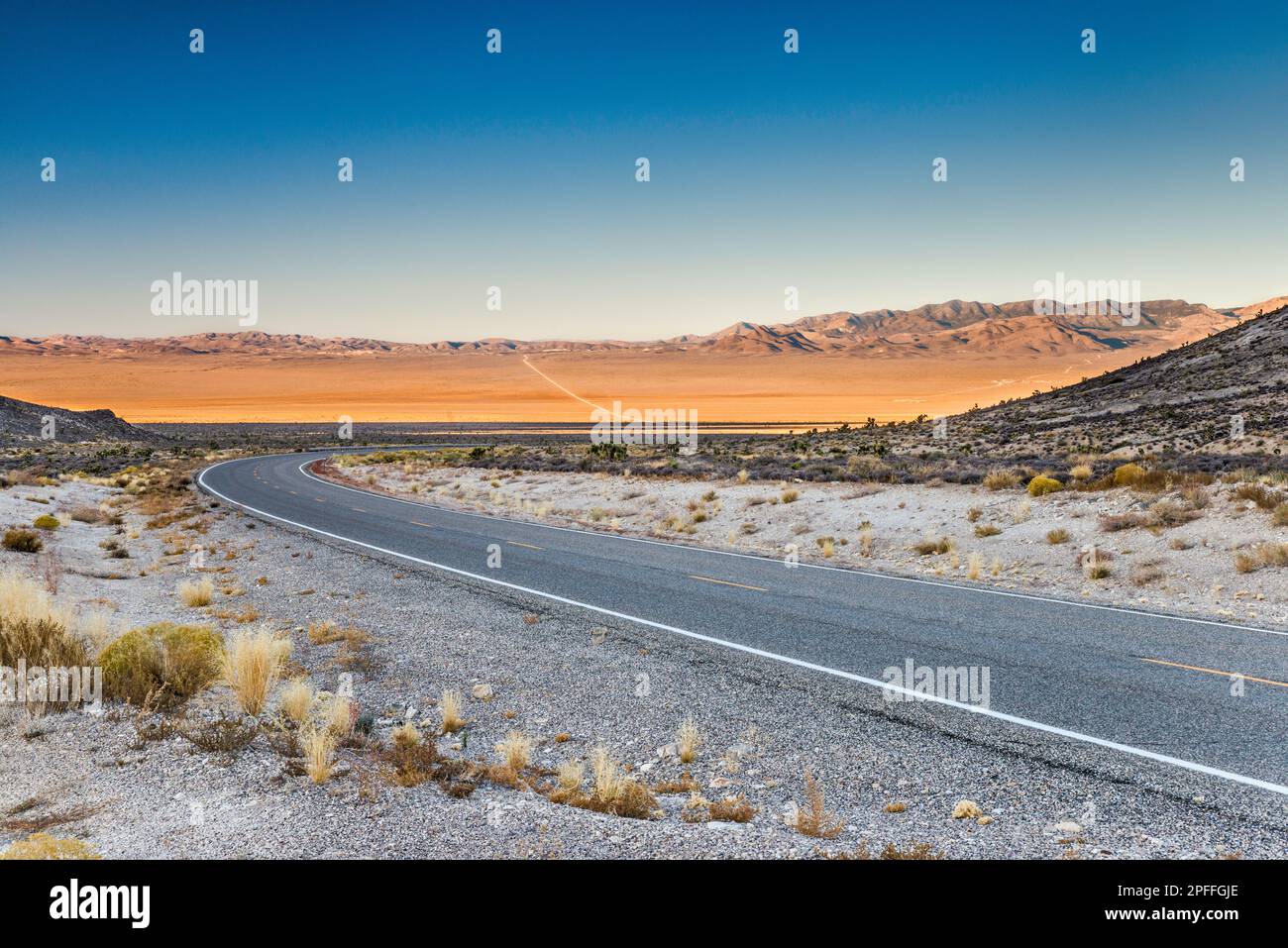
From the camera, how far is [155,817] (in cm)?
512

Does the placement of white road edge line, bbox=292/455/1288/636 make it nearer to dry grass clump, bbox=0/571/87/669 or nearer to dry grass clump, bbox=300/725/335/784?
dry grass clump, bbox=300/725/335/784

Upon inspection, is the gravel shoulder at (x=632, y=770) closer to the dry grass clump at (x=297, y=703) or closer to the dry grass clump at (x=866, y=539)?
the dry grass clump at (x=297, y=703)

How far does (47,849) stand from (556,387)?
15989 centimetres

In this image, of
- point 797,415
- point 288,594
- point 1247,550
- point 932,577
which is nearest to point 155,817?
point 288,594

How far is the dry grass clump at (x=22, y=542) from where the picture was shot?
52.7 ft

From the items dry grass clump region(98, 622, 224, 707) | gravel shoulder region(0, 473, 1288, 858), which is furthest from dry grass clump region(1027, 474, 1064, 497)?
dry grass clump region(98, 622, 224, 707)

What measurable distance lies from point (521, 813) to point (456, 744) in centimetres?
188

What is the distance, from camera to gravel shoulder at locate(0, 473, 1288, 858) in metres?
4.82

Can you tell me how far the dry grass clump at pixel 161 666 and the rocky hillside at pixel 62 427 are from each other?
70577 mm

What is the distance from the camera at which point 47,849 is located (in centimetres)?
429

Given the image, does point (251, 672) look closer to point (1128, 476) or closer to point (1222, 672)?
point (1222, 672)
